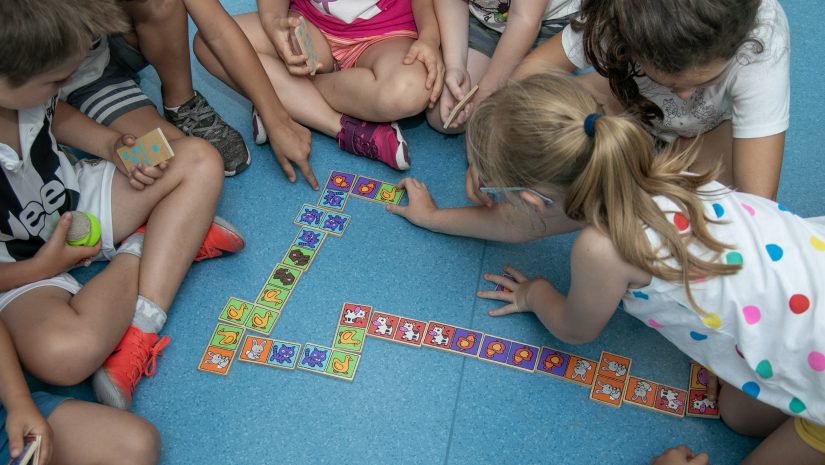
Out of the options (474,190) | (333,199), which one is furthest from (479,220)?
(333,199)

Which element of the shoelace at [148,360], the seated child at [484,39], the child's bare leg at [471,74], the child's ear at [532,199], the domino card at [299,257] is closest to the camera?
the child's ear at [532,199]

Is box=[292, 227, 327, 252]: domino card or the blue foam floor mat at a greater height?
box=[292, 227, 327, 252]: domino card

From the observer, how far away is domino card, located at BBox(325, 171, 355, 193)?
1.73 meters

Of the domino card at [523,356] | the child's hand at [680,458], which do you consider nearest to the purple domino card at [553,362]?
the domino card at [523,356]

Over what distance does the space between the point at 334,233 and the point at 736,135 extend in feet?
3.10

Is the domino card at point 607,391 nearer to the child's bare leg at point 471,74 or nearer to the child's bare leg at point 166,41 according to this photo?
the child's bare leg at point 471,74

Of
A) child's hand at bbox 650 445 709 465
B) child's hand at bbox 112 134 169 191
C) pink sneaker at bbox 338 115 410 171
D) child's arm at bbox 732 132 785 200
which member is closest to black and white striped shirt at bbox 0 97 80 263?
child's hand at bbox 112 134 169 191

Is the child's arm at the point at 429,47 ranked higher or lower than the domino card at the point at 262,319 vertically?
higher

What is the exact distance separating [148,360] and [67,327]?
19 cm

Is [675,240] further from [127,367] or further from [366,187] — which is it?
[127,367]

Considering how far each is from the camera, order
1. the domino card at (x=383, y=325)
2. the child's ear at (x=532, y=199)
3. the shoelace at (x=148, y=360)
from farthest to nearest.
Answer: the domino card at (x=383, y=325) → the shoelace at (x=148, y=360) → the child's ear at (x=532, y=199)

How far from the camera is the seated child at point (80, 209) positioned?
116cm

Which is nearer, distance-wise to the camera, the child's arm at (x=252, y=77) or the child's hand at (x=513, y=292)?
the child's hand at (x=513, y=292)

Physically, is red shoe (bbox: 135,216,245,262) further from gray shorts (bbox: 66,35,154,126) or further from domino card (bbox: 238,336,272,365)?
gray shorts (bbox: 66,35,154,126)
